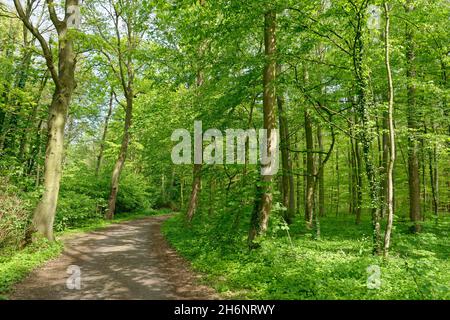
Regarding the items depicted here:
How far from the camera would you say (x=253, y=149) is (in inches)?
571

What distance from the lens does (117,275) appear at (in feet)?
26.0

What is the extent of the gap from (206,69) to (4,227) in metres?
7.79

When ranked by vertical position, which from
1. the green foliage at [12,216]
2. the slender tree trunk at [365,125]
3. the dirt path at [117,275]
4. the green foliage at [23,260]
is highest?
the slender tree trunk at [365,125]

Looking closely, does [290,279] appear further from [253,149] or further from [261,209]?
[253,149]

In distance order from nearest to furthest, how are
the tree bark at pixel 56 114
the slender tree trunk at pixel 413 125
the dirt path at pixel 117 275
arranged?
the dirt path at pixel 117 275 → the tree bark at pixel 56 114 → the slender tree trunk at pixel 413 125

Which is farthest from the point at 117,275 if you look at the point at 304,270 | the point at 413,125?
the point at 413,125

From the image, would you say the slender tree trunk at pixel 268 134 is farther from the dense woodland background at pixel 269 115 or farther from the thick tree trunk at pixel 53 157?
the thick tree trunk at pixel 53 157

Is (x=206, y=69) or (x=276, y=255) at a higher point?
(x=206, y=69)

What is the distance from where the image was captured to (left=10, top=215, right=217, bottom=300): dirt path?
647cm

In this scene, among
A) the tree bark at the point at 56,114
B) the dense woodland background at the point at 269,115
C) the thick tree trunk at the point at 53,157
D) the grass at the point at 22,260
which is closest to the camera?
the grass at the point at 22,260

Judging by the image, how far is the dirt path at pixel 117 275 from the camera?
6.47 meters

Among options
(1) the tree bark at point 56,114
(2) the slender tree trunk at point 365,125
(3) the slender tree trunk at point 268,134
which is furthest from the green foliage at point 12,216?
(2) the slender tree trunk at point 365,125

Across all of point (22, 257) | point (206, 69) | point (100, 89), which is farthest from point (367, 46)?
point (100, 89)

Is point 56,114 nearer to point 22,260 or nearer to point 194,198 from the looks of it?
point 22,260
